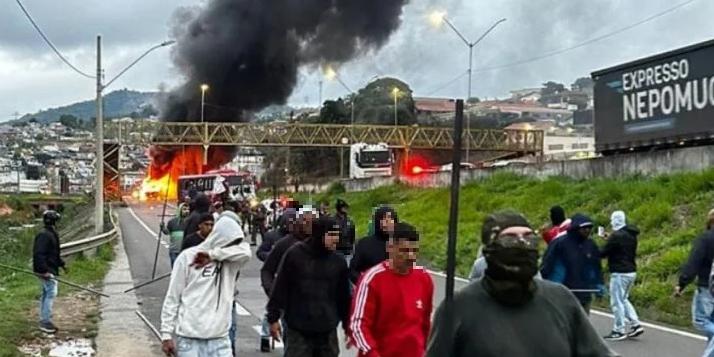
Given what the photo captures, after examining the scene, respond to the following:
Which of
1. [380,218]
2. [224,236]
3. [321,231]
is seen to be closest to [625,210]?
[380,218]

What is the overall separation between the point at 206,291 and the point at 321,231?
85cm

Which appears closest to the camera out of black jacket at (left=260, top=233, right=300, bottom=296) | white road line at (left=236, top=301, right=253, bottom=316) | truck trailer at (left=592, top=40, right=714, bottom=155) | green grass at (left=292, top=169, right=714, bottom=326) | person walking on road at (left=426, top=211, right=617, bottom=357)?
person walking on road at (left=426, top=211, right=617, bottom=357)

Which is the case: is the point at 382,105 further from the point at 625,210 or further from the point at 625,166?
the point at 625,210

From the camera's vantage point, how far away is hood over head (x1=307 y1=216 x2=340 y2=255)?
22.8 feet

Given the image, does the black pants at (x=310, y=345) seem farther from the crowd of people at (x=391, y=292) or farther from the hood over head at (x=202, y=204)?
the hood over head at (x=202, y=204)

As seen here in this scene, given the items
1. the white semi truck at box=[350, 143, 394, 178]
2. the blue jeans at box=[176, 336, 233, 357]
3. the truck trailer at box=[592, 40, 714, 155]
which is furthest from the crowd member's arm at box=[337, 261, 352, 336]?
the white semi truck at box=[350, 143, 394, 178]

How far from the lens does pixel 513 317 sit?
3.37 metres

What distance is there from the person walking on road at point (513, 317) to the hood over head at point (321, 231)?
3433mm

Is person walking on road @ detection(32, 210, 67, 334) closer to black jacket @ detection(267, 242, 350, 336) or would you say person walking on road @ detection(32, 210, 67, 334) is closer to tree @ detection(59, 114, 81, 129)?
black jacket @ detection(267, 242, 350, 336)

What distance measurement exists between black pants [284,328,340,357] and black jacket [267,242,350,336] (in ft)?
0.12

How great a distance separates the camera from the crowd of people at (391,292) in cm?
339

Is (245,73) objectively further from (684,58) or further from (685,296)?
(685,296)

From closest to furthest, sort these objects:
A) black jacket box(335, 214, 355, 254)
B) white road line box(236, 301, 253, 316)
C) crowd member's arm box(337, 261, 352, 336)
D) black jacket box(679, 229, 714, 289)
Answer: crowd member's arm box(337, 261, 352, 336)
black jacket box(335, 214, 355, 254)
black jacket box(679, 229, 714, 289)
white road line box(236, 301, 253, 316)

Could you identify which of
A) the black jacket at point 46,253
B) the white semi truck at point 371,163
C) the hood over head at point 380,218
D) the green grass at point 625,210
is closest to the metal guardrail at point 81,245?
the black jacket at point 46,253
